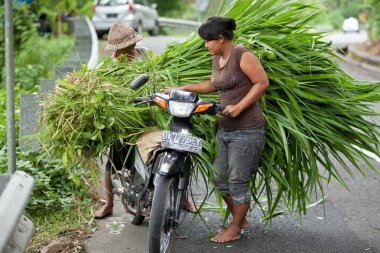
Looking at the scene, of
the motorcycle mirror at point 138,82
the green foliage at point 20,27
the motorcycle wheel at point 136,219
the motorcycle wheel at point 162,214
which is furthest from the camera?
the green foliage at point 20,27

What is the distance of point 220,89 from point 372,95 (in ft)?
3.80

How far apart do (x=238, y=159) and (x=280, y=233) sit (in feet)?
3.02

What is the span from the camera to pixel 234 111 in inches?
214

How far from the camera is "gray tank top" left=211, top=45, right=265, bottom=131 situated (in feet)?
18.1

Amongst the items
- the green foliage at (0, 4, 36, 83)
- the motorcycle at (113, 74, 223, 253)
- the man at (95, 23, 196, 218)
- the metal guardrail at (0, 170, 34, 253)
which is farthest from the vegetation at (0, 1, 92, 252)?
the green foliage at (0, 4, 36, 83)

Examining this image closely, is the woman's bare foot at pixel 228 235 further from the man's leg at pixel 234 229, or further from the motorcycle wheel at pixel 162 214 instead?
the motorcycle wheel at pixel 162 214

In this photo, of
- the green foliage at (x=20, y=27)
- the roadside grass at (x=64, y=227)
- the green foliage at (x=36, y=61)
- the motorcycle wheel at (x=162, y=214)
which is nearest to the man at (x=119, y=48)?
the roadside grass at (x=64, y=227)

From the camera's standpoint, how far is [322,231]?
20.9 ft

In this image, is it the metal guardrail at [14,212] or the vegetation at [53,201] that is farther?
the vegetation at [53,201]

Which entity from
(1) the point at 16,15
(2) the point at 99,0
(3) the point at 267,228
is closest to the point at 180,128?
(3) the point at 267,228

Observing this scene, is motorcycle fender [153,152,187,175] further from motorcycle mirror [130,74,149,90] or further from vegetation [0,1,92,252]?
vegetation [0,1,92,252]

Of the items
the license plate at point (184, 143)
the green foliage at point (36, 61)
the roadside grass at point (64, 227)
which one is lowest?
the green foliage at point (36, 61)

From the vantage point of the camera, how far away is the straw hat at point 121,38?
6262mm

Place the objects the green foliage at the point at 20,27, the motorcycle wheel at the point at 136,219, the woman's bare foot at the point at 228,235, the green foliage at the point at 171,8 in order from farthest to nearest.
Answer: the green foliage at the point at 171,8 → the green foliage at the point at 20,27 → the motorcycle wheel at the point at 136,219 → the woman's bare foot at the point at 228,235
